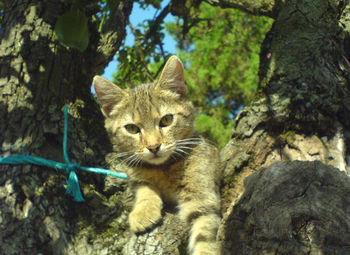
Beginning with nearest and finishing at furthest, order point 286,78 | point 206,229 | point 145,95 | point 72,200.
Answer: point 72,200
point 206,229
point 286,78
point 145,95

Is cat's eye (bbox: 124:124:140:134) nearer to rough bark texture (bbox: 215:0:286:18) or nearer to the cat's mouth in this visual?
the cat's mouth

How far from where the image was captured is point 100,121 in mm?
2855

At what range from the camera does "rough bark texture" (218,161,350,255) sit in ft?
4.66

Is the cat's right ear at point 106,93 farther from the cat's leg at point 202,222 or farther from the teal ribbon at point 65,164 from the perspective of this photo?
the cat's leg at point 202,222

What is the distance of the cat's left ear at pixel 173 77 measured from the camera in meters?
2.71

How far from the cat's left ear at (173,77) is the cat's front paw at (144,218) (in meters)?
1.09

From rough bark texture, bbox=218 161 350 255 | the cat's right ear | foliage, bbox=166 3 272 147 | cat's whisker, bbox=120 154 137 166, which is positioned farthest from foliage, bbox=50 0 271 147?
rough bark texture, bbox=218 161 350 255

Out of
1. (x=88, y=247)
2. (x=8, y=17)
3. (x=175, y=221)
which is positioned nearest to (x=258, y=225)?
(x=175, y=221)

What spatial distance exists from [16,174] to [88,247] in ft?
2.00

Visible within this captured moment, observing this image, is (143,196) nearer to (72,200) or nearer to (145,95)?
(72,200)

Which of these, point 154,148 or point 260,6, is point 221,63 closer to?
point 260,6

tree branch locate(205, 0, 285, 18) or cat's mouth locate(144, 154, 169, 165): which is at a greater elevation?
tree branch locate(205, 0, 285, 18)

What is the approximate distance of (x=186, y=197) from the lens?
2.47 meters

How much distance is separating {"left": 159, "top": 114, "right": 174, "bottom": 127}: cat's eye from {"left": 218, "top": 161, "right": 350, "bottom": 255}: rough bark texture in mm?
1168
